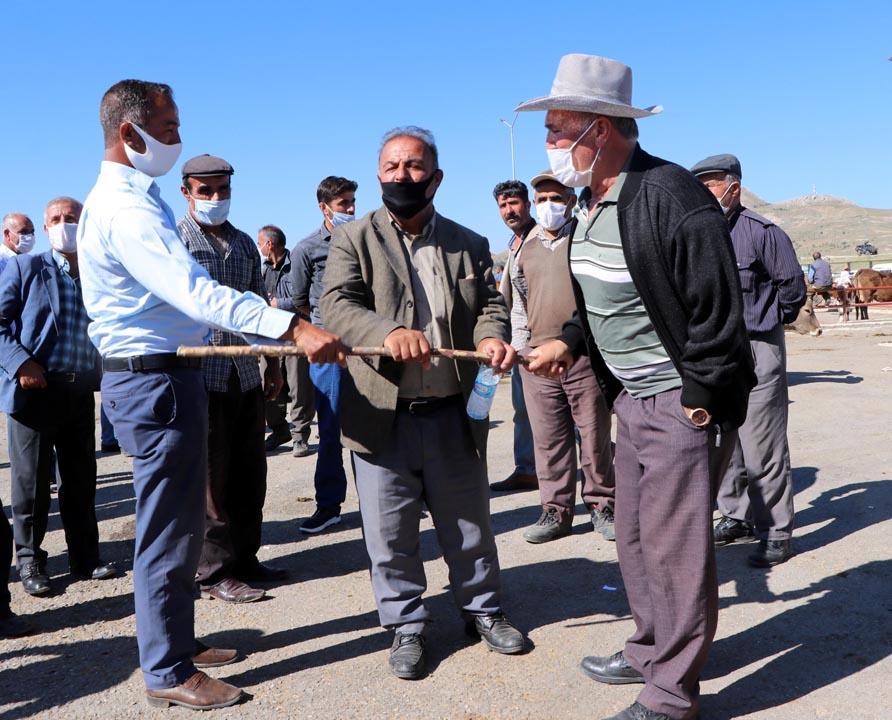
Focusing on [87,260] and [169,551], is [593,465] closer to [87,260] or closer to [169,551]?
[169,551]

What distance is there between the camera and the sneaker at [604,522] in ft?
17.1

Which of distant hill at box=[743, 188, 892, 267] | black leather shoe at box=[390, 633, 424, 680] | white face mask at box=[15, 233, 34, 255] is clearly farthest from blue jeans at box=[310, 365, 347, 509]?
distant hill at box=[743, 188, 892, 267]

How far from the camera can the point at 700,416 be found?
281 centimetres

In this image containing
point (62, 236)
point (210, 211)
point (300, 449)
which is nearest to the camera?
point (210, 211)

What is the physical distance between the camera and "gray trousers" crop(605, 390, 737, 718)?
9.52 feet

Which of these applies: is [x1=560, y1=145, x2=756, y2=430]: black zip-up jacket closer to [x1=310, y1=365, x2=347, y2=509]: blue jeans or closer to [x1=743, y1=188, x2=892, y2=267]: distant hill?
[x1=310, y1=365, x2=347, y2=509]: blue jeans

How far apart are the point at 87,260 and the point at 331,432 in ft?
9.41

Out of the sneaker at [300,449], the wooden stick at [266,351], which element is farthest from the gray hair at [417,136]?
the sneaker at [300,449]

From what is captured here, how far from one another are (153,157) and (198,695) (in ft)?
7.02

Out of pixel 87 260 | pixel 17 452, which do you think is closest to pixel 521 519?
pixel 17 452

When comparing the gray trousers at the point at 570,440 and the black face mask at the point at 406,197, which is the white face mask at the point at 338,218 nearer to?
the gray trousers at the point at 570,440

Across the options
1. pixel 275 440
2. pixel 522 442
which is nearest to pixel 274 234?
pixel 275 440

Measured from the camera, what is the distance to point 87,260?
3182 mm

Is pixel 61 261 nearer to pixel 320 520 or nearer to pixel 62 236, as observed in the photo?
pixel 62 236
